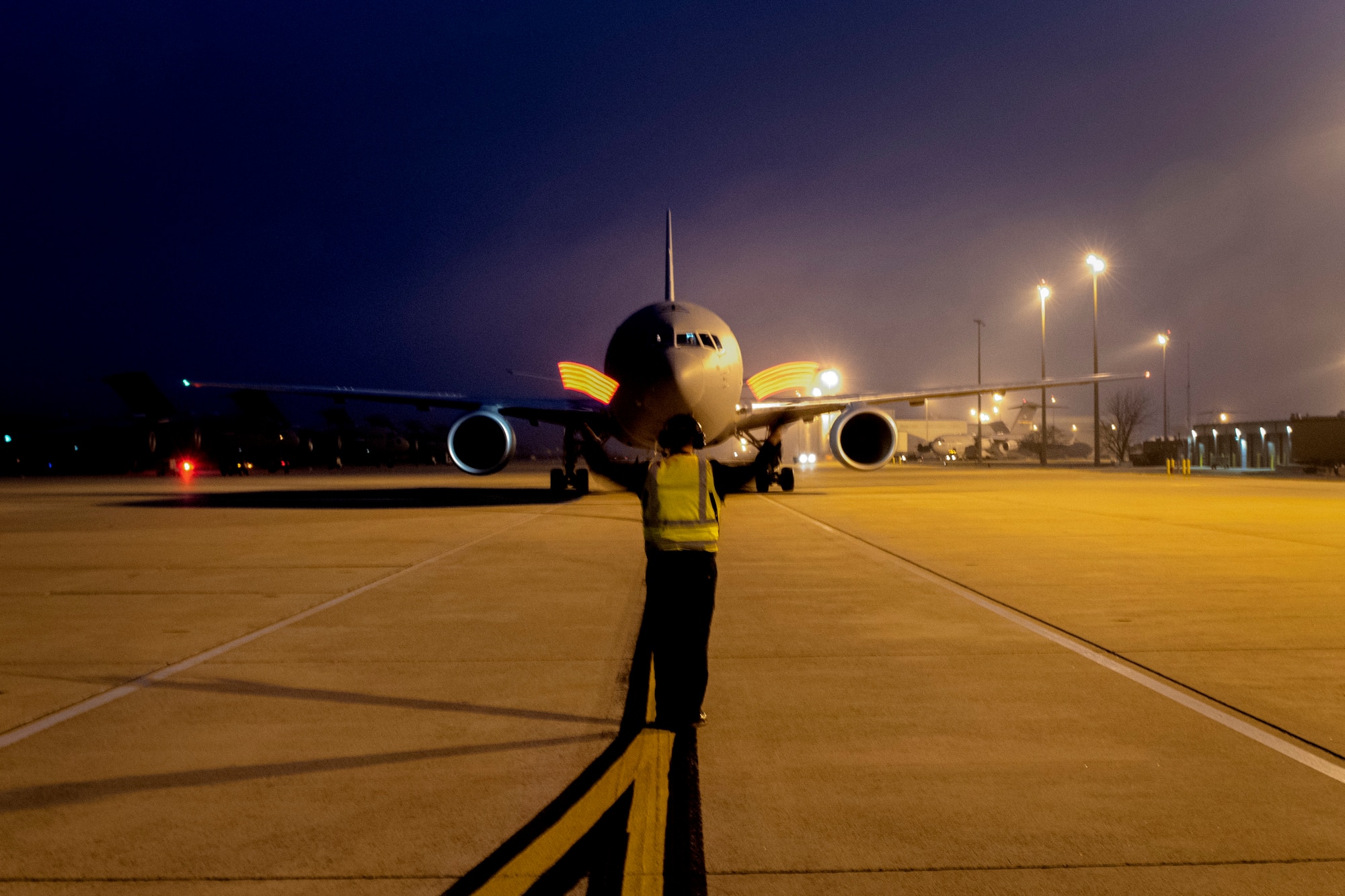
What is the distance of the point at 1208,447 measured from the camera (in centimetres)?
5247

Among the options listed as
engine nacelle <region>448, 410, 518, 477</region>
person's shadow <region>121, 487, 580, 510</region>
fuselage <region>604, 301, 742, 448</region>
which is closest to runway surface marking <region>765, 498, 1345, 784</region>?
fuselage <region>604, 301, 742, 448</region>

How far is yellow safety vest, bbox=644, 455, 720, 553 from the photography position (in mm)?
4961

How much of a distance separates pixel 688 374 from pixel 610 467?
11404 millimetres

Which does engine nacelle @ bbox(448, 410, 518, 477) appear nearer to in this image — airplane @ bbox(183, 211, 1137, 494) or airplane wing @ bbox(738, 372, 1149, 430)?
airplane @ bbox(183, 211, 1137, 494)

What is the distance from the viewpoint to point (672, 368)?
16.6 metres

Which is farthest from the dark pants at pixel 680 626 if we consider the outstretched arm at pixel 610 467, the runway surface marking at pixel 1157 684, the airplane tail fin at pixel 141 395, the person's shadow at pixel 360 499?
the airplane tail fin at pixel 141 395

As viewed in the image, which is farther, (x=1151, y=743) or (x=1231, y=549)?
(x=1231, y=549)

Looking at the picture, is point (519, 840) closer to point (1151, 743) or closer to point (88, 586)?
point (1151, 743)

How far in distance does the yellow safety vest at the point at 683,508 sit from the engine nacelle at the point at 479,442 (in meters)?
16.4

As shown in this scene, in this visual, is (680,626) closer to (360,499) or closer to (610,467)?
(610,467)

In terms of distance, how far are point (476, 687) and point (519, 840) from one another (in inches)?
89.6

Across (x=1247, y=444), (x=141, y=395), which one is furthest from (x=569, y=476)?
(x=1247, y=444)

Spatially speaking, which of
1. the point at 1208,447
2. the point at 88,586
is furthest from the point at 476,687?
the point at 1208,447

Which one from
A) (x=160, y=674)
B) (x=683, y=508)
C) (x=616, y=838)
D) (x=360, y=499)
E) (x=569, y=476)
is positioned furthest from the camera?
(x=569, y=476)
